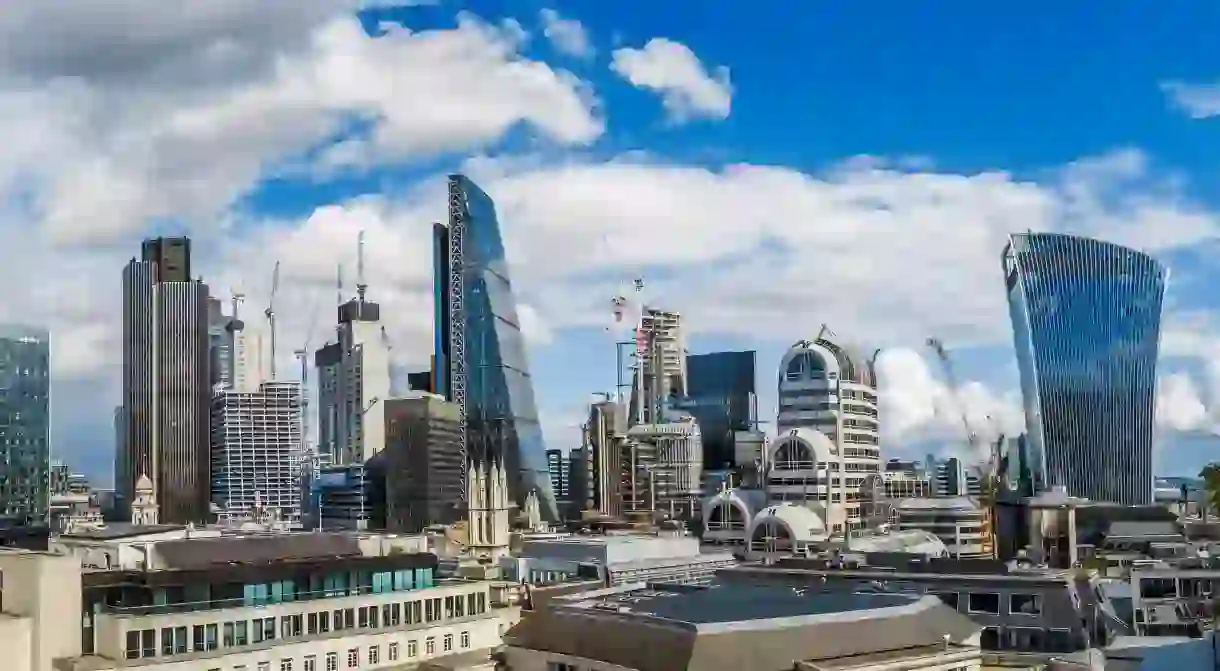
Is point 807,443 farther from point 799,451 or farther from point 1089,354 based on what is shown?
point 1089,354

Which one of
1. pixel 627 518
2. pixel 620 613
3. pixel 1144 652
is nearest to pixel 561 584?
pixel 1144 652

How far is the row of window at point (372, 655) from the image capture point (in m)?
53.3

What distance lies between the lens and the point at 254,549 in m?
63.1

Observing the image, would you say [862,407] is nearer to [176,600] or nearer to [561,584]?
[561,584]

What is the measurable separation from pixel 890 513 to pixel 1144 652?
3150 inches

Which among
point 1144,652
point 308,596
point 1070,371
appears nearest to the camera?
point 308,596

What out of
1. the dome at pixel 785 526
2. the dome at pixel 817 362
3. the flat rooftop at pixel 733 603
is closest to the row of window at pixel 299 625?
the flat rooftop at pixel 733 603

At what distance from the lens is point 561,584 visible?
282 feet

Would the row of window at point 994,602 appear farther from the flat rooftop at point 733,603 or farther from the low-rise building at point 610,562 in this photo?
the low-rise building at point 610,562

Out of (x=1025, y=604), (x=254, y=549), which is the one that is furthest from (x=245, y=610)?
(x=1025, y=604)

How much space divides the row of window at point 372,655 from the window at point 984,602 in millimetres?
24363

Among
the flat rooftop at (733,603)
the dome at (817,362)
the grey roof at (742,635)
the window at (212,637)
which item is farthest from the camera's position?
the dome at (817,362)

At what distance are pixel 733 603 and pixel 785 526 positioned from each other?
80396 millimetres

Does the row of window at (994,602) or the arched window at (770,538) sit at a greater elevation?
the row of window at (994,602)
